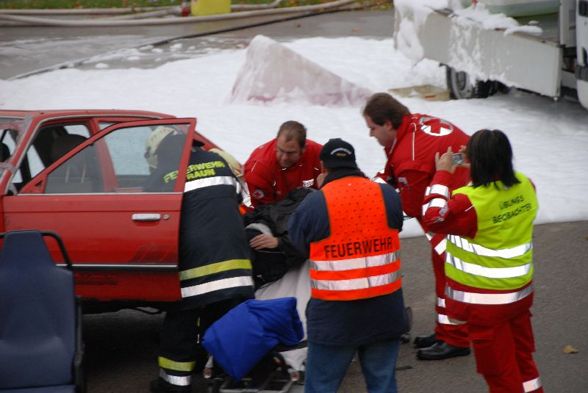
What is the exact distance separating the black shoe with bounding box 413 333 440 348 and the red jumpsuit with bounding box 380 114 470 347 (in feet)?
0.33

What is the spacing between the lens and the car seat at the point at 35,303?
5.77 metres

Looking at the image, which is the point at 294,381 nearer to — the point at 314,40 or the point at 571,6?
the point at 571,6

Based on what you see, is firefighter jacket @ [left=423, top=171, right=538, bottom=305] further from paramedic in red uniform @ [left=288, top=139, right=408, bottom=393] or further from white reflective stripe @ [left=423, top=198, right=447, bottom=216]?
paramedic in red uniform @ [left=288, top=139, right=408, bottom=393]

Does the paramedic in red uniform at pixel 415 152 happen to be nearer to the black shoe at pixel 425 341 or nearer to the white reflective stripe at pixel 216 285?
the black shoe at pixel 425 341

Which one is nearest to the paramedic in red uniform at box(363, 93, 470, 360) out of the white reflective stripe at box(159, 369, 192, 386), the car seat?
the white reflective stripe at box(159, 369, 192, 386)

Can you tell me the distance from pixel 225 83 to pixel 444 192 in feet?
31.3

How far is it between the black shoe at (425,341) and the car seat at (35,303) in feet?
7.36

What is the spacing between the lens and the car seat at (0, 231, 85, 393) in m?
5.77

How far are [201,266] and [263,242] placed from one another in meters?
0.47

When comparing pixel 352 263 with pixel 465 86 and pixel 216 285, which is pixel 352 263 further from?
pixel 465 86

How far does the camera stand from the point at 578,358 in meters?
6.66

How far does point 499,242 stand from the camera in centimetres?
550

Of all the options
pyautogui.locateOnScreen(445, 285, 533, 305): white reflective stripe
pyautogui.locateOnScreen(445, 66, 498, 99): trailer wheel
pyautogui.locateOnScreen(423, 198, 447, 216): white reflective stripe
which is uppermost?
pyautogui.locateOnScreen(423, 198, 447, 216): white reflective stripe

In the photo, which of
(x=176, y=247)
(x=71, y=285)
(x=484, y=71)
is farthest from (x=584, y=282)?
(x=484, y=71)
